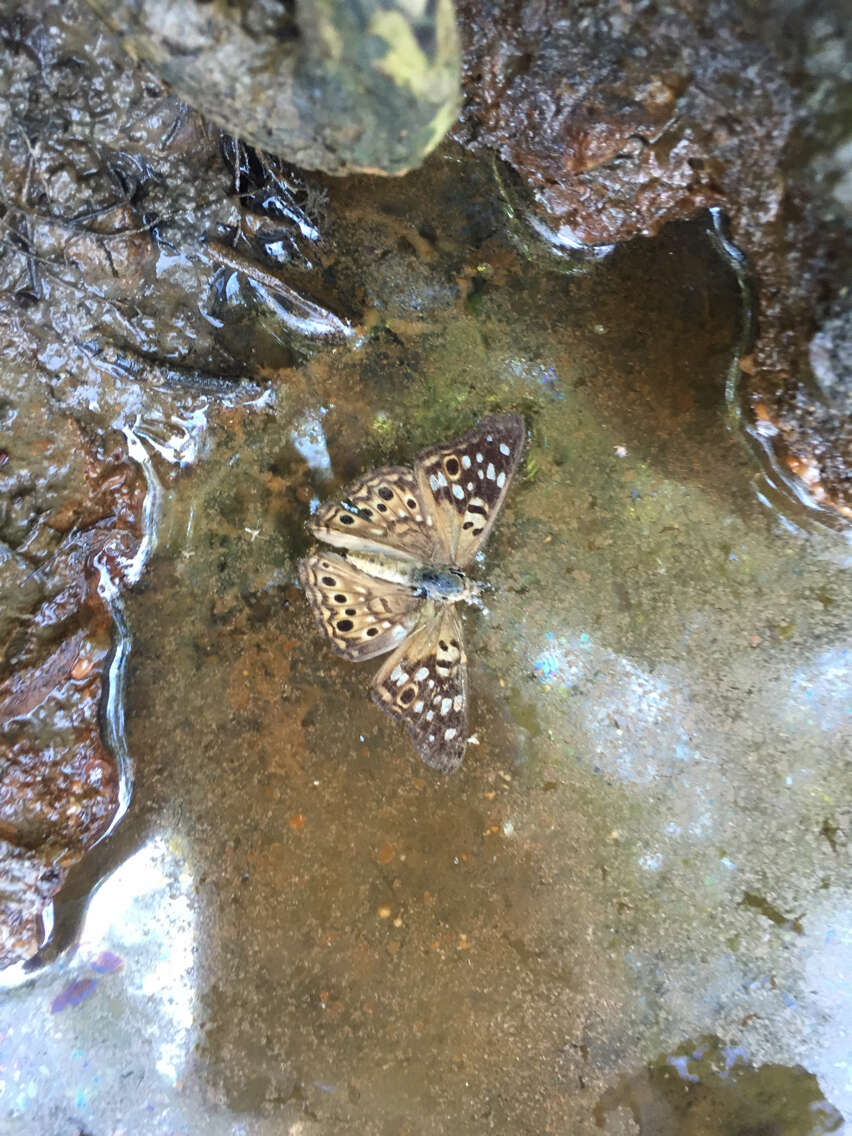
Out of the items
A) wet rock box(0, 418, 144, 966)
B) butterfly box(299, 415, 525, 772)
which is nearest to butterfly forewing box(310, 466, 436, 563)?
butterfly box(299, 415, 525, 772)

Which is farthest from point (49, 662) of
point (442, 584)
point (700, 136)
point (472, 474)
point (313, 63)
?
point (700, 136)

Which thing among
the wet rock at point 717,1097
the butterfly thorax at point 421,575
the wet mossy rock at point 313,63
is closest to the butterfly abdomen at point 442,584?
the butterfly thorax at point 421,575

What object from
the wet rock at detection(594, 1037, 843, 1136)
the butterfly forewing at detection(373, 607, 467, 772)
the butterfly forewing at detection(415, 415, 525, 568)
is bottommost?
the wet rock at detection(594, 1037, 843, 1136)

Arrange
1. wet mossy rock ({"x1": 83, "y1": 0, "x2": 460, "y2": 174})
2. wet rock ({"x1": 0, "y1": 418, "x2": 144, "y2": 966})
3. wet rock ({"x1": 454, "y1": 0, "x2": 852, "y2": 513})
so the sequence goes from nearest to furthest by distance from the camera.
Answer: wet mossy rock ({"x1": 83, "y1": 0, "x2": 460, "y2": 174})
wet rock ({"x1": 454, "y1": 0, "x2": 852, "y2": 513})
wet rock ({"x1": 0, "y1": 418, "x2": 144, "y2": 966})

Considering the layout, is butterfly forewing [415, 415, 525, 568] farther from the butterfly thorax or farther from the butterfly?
the butterfly thorax

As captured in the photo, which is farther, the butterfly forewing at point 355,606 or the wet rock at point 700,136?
the butterfly forewing at point 355,606

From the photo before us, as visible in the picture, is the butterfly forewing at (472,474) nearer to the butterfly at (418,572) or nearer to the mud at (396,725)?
the butterfly at (418,572)

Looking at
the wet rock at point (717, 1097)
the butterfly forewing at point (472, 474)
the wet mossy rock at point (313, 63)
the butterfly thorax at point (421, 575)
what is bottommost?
the wet rock at point (717, 1097)
